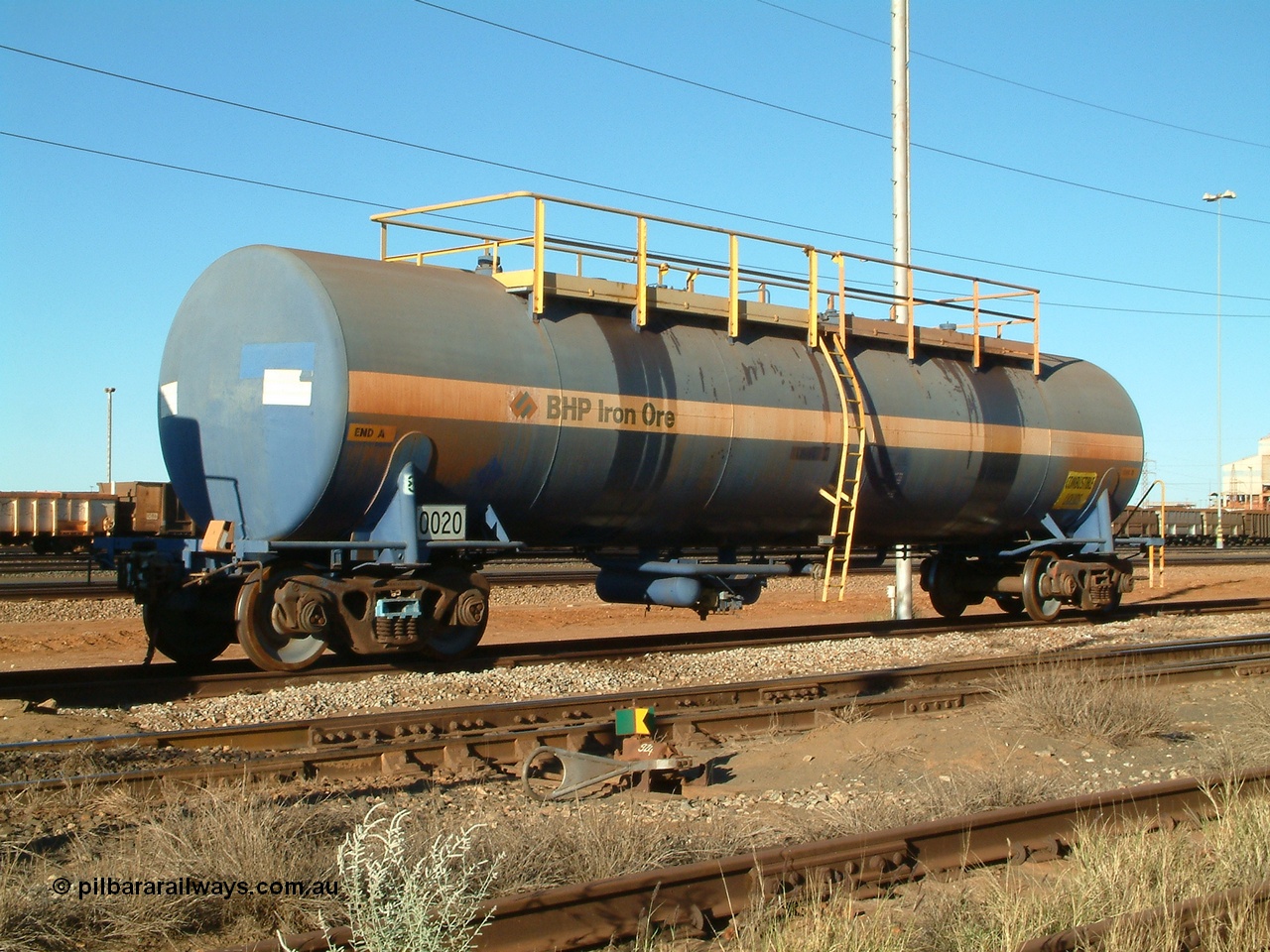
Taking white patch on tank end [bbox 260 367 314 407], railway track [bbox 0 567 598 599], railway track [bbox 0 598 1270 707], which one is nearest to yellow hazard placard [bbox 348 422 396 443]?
white patch on tank end [bbox 260 367 314 407]

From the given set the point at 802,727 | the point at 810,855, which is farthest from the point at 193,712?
the point at 810,855

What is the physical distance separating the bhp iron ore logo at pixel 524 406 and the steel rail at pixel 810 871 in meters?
6.27

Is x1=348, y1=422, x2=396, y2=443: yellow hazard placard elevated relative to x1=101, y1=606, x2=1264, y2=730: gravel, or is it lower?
elevated

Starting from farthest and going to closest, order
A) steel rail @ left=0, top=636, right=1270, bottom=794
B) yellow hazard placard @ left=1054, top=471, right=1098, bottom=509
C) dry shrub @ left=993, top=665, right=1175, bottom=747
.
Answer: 1. yellow hazard placard @ left=1054, top=471, right=1098, bottom=509
2. dry shrub @ left=993, top=665, right=1175, bottom=747
3. steel rail @ left=0, top=636, right=1270, bottom=794

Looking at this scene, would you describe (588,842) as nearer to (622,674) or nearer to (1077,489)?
(622,674)

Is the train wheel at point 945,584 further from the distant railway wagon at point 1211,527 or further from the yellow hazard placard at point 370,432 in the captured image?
the distant railway wagon at point 1211,527

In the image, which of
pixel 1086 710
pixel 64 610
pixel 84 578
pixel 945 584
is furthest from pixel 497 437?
pixel 84 578

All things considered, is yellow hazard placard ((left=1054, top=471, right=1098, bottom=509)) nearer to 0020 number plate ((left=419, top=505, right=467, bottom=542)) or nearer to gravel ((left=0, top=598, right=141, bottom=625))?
0020 number plate ((left=419, top=505, right=467, bottom=542))

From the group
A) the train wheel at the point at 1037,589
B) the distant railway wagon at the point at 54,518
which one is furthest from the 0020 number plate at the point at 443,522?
the distant railway wagon at the point at 54,518

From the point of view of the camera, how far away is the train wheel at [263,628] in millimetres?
10570

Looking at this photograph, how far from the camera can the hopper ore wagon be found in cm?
1059

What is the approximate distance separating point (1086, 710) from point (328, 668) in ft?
22.2

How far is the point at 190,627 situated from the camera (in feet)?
39.4

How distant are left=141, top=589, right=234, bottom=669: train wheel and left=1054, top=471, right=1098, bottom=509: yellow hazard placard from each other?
11199 mm
